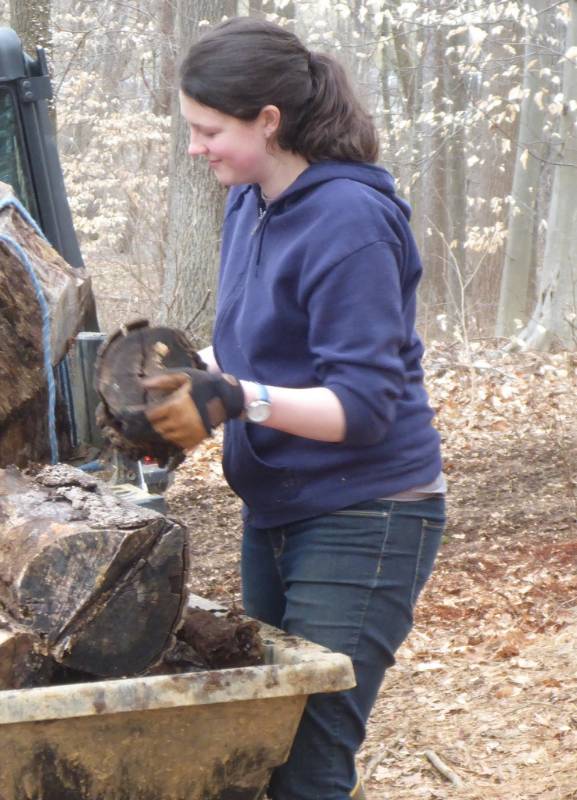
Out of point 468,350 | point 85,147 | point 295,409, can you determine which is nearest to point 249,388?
point 295,409

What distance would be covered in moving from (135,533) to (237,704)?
1.34 ft

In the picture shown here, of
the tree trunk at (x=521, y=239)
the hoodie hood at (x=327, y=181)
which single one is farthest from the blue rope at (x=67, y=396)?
the tree trunk at (x=521, y=239)

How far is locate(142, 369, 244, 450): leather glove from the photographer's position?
2195mm

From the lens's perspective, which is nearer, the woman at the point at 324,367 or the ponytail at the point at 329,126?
the woman at the point at 324,367

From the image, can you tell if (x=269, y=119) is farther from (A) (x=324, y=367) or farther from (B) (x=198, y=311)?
(B) (x=198, y=311)

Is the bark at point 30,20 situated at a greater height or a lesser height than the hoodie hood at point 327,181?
lesser

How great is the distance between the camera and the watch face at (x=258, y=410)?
2.27 metres

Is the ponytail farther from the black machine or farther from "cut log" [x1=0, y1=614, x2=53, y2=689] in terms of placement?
the black machine

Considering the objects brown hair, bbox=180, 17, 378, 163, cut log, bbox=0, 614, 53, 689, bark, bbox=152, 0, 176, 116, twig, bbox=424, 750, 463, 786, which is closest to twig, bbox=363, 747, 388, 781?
twig, bbox=424, 750, 463, 786

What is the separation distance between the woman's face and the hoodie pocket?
23.3 inches

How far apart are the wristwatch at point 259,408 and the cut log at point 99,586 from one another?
1.03 ft

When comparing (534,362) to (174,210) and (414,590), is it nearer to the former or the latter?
(174,210)

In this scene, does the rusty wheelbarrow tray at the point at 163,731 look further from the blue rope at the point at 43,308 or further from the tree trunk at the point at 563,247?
the tree trunk at the point at 563,247

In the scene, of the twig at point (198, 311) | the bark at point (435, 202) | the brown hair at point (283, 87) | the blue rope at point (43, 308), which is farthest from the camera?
the bark at point (435, 202)
